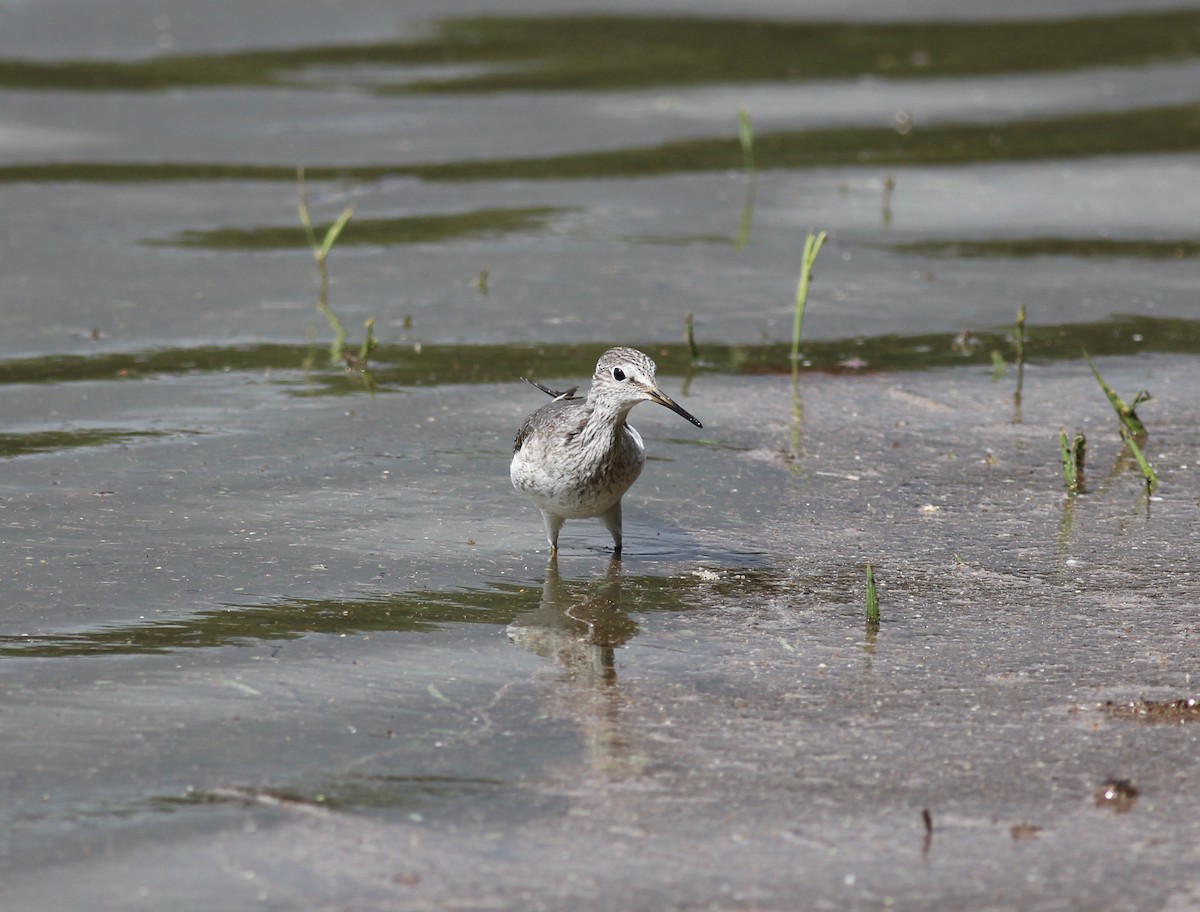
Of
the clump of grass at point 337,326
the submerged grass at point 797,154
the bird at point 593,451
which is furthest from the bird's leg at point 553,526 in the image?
the submerged grass at point 797,154

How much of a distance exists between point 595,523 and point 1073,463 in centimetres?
218

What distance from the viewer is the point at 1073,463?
748 centimetres

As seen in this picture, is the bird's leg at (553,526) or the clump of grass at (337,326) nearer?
the bird's leg at (553,526)

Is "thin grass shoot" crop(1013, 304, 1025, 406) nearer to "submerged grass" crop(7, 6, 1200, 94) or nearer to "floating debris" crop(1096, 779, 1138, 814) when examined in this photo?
"floating debris" crop(1096, 779, 1138, 814)

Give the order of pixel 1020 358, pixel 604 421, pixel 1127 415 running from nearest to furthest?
pixel 604 421 → pixel 1127 415 → pixel 1020 358

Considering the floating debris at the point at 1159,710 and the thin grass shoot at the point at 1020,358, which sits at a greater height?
the thin grass shoot at the point at 1020,358

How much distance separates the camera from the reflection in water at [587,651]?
16.8ft

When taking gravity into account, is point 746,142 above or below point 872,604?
above

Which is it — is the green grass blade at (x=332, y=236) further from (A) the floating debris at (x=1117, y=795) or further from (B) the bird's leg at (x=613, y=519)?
(A) the floating debris at (x=1117, y=795)

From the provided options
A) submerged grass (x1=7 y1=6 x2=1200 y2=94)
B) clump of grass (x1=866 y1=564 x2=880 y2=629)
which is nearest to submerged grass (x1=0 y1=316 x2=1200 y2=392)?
clump of grass (x1=866 y1=564 x2=880 y2=629)

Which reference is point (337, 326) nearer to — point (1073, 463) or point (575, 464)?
point (575, 464)

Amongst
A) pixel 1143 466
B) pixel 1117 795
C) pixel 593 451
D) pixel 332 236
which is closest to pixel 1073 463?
pixel 1143 466

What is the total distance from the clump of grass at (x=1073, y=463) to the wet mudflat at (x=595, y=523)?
0.26ft

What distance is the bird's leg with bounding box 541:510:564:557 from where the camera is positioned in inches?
270
